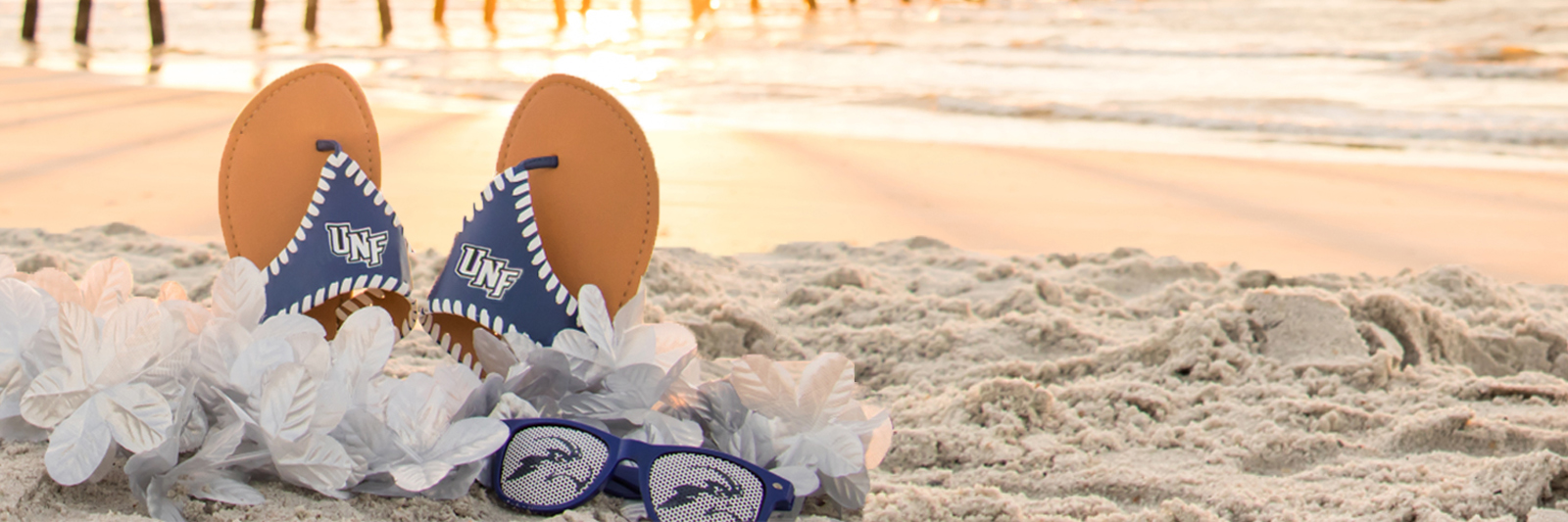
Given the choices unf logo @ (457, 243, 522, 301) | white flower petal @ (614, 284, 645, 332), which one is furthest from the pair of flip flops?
white flower petal @ (614, 284, 645, 332)

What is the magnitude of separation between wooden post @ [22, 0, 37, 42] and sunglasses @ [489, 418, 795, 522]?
34.9 feet

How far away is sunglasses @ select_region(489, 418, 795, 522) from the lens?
1027mm

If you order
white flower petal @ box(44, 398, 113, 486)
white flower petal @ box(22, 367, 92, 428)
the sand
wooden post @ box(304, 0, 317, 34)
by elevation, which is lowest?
wooden post @ box(304, 0, 317, 34)

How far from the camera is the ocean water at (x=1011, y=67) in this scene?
16.9 feet

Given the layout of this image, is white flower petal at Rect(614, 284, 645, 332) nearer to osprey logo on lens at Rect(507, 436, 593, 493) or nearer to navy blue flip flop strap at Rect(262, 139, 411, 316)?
osprey logo on lens at Rect(507, 436, 593, 493)

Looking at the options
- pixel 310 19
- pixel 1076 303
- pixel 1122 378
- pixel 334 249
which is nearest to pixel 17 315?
pixel 334 249

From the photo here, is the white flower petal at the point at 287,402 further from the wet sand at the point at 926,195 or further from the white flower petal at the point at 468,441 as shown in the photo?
the wet sand at the point at 926,195

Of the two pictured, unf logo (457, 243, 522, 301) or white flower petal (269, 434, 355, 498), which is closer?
white flower petal (269, 434, 355, 498)

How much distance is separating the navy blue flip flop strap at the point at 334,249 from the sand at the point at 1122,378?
0.30 m

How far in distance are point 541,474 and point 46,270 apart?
1.88 ft

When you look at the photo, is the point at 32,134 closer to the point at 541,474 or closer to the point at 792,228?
the point at 792,228

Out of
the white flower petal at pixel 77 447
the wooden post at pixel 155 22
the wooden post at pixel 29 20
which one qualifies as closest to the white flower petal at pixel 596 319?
the white flower petal at pixel 77 447

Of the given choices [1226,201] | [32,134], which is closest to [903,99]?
[1226,201]

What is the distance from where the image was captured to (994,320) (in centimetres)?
190
